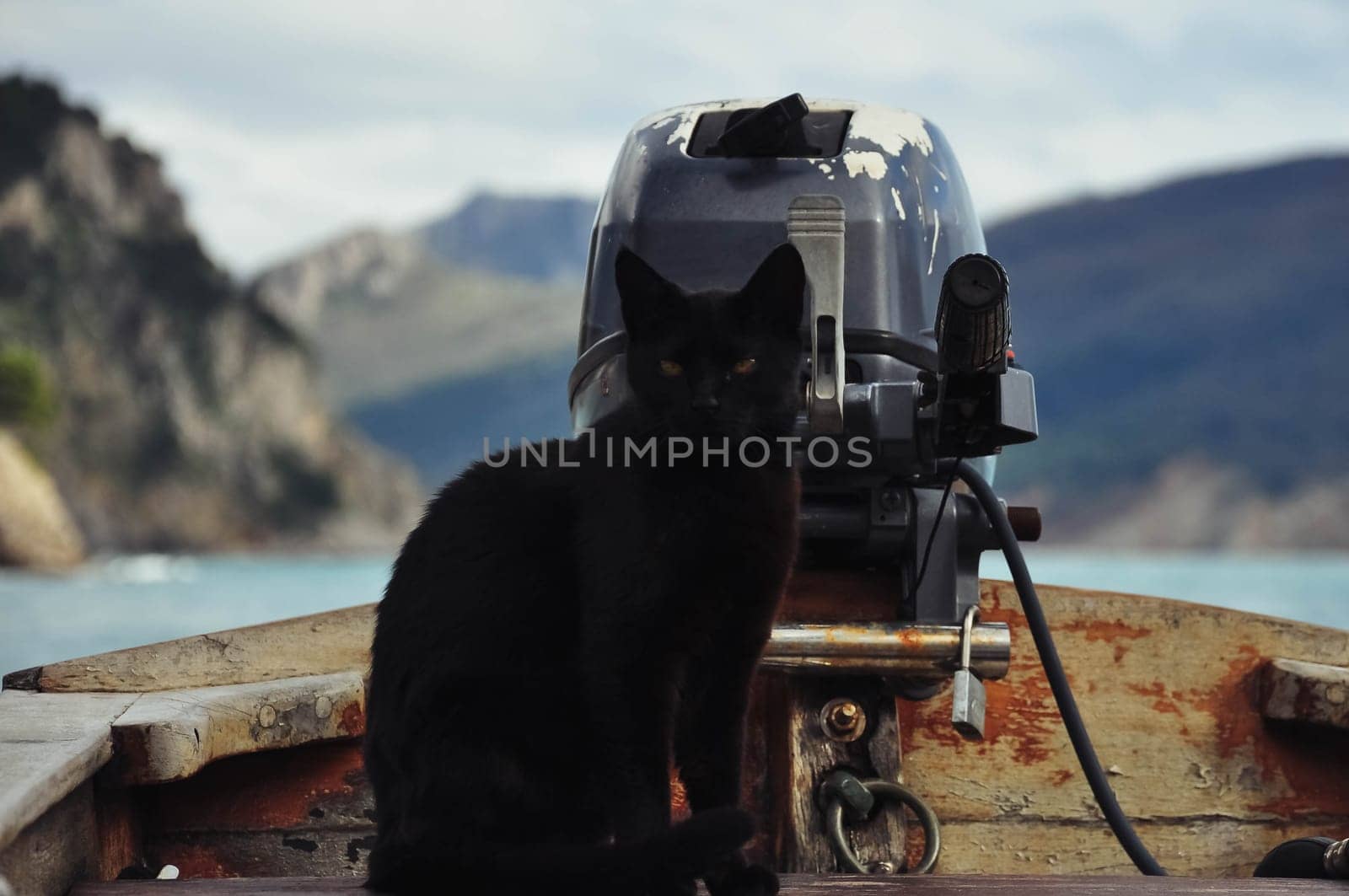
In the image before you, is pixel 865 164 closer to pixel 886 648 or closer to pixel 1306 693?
pixel 886 648

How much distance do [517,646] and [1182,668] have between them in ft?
7.28

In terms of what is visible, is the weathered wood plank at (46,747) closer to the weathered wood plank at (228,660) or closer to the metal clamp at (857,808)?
the weathered wood plank at (228,660)

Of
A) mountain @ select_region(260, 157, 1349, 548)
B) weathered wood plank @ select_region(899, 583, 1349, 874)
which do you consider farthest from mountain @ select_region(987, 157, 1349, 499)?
weathered wood plank @ select_region(899, 583, 1349, 874)

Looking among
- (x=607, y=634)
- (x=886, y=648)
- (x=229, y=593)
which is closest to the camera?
(x=607, y=634)

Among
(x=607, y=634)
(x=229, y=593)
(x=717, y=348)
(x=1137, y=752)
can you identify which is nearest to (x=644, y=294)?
(x=717, y=348)

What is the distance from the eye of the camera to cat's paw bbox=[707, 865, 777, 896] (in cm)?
232

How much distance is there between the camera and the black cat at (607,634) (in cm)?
220

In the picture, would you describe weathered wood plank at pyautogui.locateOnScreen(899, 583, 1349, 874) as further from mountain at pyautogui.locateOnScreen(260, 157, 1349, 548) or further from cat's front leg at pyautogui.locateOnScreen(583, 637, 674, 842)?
mountain at pyautogui.locateOnScreen(260, 157, 1349, 548)

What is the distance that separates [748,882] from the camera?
2320 mm

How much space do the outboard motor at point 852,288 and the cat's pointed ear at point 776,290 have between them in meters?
0.38

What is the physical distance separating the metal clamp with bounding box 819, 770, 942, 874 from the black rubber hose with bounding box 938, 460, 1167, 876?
34cm

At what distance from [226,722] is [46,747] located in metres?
0.72

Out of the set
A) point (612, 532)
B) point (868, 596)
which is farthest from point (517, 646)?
point (868, 596)

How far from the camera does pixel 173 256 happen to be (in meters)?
78.4
